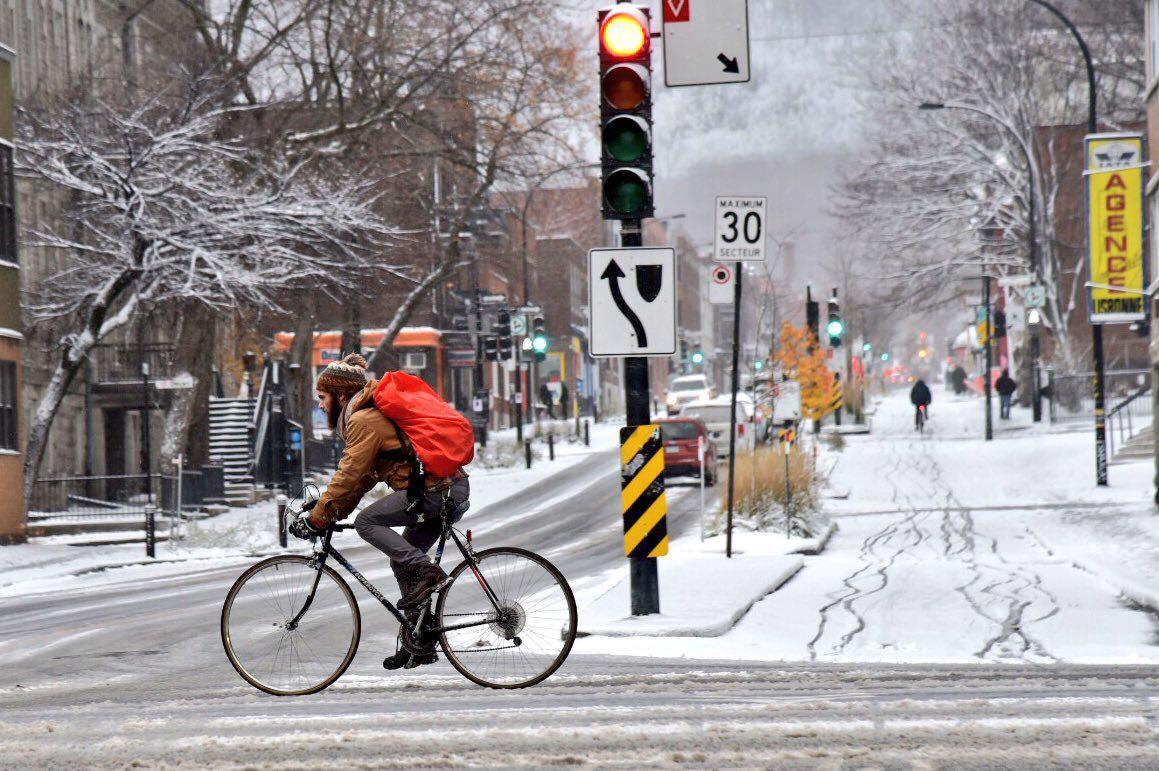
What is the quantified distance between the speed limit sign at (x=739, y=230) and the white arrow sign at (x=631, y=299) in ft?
13.4

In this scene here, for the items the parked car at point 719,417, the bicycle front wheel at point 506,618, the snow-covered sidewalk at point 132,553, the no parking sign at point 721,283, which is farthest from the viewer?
the parked car at point 719,417

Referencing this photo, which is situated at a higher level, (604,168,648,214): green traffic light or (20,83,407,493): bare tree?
(20,83,407,493): bare tree

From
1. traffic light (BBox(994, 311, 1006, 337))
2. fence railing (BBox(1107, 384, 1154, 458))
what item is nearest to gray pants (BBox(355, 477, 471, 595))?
fence railing (BBox(1107, 384, 1154, 458))

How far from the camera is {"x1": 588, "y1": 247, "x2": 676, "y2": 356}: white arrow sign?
38.1 feet

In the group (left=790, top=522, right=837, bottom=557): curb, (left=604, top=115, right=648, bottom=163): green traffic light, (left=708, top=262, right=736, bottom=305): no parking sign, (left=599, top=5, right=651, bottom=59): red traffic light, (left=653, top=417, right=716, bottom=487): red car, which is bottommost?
(left=790, top=522, right=837, bottom=557): curb

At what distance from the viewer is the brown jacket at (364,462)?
787cm

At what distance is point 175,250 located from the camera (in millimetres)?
28156

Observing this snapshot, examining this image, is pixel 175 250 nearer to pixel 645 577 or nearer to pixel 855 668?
pixel 645 577

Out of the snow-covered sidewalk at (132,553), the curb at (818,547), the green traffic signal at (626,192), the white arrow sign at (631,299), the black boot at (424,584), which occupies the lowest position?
the snow-covered sidewalk at (132,553)

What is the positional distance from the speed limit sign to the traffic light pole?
153 inches

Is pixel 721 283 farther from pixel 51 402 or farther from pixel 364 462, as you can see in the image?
pixel 51 402

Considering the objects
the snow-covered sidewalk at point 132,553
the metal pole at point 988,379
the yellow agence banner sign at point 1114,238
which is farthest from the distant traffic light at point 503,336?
the yellow agence banner sign at point 1114,238

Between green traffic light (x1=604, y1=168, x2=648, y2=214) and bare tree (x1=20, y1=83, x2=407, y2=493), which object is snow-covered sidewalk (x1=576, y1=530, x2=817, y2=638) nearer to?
green traffic light (x1=604, y1=168, x2=648, y2=214)

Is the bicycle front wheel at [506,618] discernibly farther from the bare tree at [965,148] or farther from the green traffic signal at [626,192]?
the bare tree at [965,148]
